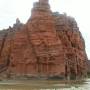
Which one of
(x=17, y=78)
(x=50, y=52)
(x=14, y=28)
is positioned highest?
(x=14, y=28)

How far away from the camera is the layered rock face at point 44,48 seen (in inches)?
4358

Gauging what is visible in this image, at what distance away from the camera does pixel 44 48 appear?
112500 mm

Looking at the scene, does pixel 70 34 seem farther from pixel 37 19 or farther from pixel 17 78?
pixel 17 78

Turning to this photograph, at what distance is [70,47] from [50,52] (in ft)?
27.7

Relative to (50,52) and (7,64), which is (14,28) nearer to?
(7,64)

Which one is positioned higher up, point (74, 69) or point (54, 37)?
point (54, 37)

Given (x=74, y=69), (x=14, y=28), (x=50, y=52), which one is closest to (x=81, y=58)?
(x=74, y=69)

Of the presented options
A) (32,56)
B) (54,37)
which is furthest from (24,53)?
(54,37)

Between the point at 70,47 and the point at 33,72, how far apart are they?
13.5 metres

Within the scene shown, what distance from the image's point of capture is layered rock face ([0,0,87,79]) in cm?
11069

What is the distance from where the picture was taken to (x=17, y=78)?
370 feet

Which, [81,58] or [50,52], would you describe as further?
[81,58]

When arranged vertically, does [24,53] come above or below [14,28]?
below

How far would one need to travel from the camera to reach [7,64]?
12412 cm
